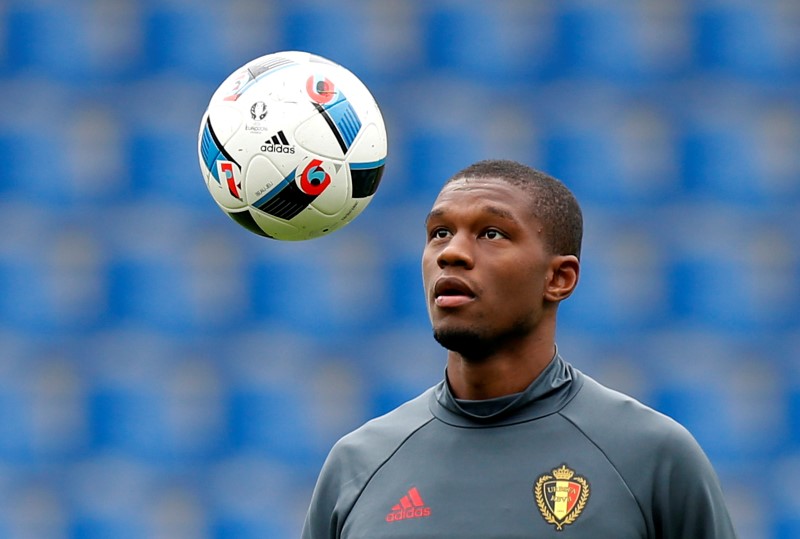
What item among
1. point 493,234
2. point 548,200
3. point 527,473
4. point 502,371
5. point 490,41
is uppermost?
point 490,41

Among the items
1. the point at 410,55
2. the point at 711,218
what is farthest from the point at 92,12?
the point at 711,218

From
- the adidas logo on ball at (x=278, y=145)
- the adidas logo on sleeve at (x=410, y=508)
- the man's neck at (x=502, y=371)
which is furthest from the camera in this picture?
the adidas logo on ball at (x=278, y=145)

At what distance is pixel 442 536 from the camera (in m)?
3.55

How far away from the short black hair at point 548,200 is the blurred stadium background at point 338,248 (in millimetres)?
4829

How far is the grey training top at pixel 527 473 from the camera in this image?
3.44 metres

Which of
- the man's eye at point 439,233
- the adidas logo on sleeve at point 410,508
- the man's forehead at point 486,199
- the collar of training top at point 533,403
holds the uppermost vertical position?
the man's forehead at point 486,199

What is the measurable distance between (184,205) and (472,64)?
2.30 meters

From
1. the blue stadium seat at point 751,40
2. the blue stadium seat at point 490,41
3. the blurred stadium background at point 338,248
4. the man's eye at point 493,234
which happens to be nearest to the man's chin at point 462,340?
the man's eye at point 493,234

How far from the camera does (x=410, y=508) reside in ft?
12.0

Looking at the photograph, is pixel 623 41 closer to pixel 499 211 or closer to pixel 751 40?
pixel 751 40

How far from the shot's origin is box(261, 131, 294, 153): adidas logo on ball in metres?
4.00

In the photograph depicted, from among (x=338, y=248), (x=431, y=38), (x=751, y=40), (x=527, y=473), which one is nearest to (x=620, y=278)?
(x=338, y=248)

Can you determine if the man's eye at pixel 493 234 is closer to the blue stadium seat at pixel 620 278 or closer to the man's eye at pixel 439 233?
the man's eye at pixel 439 233

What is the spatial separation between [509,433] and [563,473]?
0.21 m
